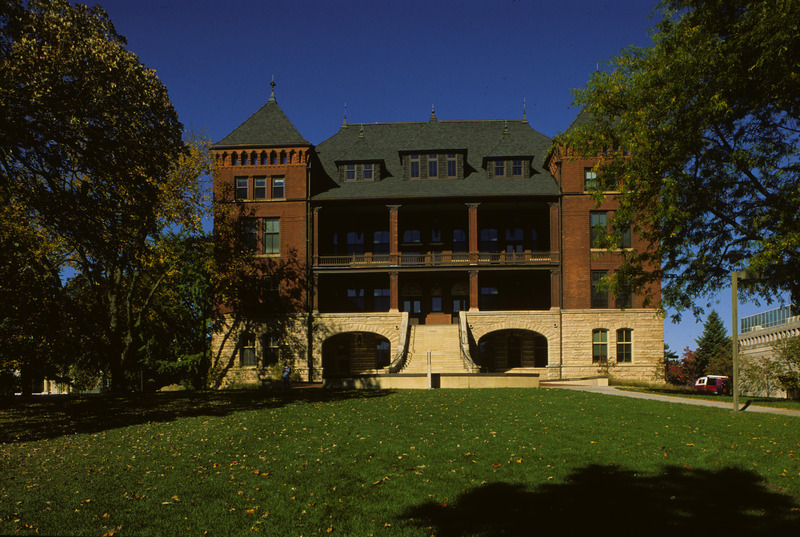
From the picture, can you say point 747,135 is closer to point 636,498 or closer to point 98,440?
point 636,498

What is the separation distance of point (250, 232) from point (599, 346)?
2283 centimetres

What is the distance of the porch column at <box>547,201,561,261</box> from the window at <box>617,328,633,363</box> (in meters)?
5.89

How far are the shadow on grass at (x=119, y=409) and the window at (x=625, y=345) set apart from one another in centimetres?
1874

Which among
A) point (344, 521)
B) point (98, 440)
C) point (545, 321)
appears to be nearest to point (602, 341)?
point (545, 321)

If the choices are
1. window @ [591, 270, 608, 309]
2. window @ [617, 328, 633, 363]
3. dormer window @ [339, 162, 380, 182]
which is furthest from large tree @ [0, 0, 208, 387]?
window @ [617, 328, 633, 363]

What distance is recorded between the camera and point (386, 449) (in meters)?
11.3

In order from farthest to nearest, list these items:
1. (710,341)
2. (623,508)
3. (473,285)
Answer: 1. (710,341)
2. (473,285)
3. (623,508)

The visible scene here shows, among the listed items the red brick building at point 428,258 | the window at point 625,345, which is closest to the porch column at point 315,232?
the red brick building at point 428,258

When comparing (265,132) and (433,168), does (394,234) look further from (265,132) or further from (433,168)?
(265,132)

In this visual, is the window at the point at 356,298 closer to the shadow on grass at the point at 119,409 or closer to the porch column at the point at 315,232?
the porch column at the point at 315,232

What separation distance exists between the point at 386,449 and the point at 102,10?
14570 millimetres

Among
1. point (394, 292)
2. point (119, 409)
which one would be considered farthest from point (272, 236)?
point (119, 409)

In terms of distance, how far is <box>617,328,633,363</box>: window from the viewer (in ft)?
121

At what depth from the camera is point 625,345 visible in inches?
1462
